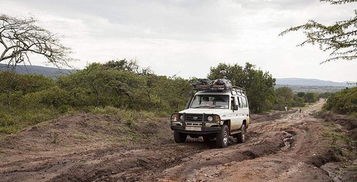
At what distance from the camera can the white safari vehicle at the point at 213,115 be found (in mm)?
13203

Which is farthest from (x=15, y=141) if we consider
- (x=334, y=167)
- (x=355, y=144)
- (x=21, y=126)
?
(x=355, y=144)

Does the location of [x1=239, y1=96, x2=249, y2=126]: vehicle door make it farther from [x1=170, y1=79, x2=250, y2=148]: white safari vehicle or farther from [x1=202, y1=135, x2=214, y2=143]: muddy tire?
[x1=202, y1=135, x2=214, y2=143]: muddy tire

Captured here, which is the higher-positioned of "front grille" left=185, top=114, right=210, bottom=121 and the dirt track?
"front grille" left=185, top=114, right=210, bottom=121

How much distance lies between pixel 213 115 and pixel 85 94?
1156 centimetres

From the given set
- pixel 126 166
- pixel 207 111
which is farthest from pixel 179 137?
pixel 126 166

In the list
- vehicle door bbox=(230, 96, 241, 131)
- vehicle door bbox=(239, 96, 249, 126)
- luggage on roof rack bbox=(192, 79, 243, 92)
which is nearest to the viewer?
vehicle door bbox=(230, 96, 241, 131)

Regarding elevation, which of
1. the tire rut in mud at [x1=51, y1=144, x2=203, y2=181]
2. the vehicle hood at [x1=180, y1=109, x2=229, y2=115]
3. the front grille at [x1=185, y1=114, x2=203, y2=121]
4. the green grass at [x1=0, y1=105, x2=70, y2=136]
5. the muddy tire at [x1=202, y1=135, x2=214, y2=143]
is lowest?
the muddy tire at [x1=202, y1=135, x2=214, y2=143]

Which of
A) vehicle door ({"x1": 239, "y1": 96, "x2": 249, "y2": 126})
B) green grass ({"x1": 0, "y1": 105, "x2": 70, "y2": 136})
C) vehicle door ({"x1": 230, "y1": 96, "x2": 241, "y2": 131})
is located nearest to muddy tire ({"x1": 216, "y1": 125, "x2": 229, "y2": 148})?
vehicle door ({"x1": 230, "y1": 96, "x2": 241, "y2": 131})

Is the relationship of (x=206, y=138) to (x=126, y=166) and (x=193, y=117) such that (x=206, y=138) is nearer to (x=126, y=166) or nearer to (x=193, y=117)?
(x=193, y=117)

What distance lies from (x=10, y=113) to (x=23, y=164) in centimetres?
835

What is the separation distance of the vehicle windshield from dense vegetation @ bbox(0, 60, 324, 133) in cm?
57

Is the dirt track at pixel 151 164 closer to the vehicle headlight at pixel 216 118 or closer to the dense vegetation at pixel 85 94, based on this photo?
the vehicle headlight at pixel 216 118

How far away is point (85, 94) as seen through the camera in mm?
22516

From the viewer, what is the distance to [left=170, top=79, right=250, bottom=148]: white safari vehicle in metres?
13.2
